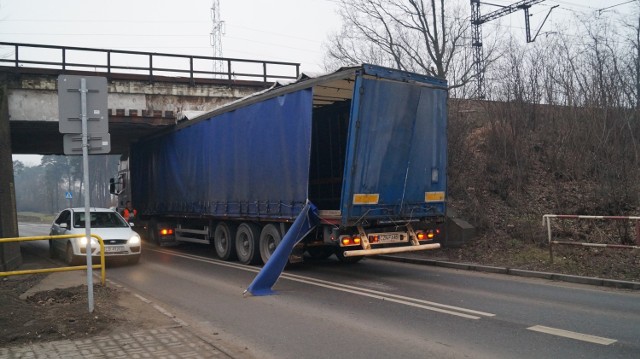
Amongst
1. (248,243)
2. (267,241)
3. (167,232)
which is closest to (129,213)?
(167,232)

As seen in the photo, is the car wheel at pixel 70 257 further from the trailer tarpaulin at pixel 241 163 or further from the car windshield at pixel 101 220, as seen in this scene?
the trailer tarpaulin at pixel 241 163

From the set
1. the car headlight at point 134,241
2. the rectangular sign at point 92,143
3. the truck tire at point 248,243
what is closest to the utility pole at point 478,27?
the truck tire at point 248,243

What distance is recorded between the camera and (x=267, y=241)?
1213cm

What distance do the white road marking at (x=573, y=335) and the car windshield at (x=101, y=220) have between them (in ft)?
36.0

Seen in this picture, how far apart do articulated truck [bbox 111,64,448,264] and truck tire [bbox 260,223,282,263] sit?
0.08 ft

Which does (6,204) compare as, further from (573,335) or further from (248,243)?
(573,335)

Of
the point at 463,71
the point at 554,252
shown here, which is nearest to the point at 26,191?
the point at 463,71

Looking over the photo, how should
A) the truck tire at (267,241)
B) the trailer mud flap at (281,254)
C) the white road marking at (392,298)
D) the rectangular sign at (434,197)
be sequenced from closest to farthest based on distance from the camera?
1. the white road marking at (392,298)
2. the trailer mud flap at (281,254)
3. the rectangular sign at (434,197)
4. the truck tire at (267,241)

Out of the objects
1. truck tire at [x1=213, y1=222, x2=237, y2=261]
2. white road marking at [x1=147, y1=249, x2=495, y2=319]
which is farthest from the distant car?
white road marking at [x1=147, y1=249, x2=495, y2=319]

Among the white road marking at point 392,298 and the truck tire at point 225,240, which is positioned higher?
the truck tire at point 225,240

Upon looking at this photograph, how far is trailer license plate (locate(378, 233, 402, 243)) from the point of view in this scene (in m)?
10.3

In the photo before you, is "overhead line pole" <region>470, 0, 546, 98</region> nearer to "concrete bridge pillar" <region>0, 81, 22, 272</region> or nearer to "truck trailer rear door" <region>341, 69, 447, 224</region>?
"truck trailer rear door" <region>341, 69, 447, 224</region>

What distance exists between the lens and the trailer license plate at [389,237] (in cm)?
1032

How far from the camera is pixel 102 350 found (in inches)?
216
